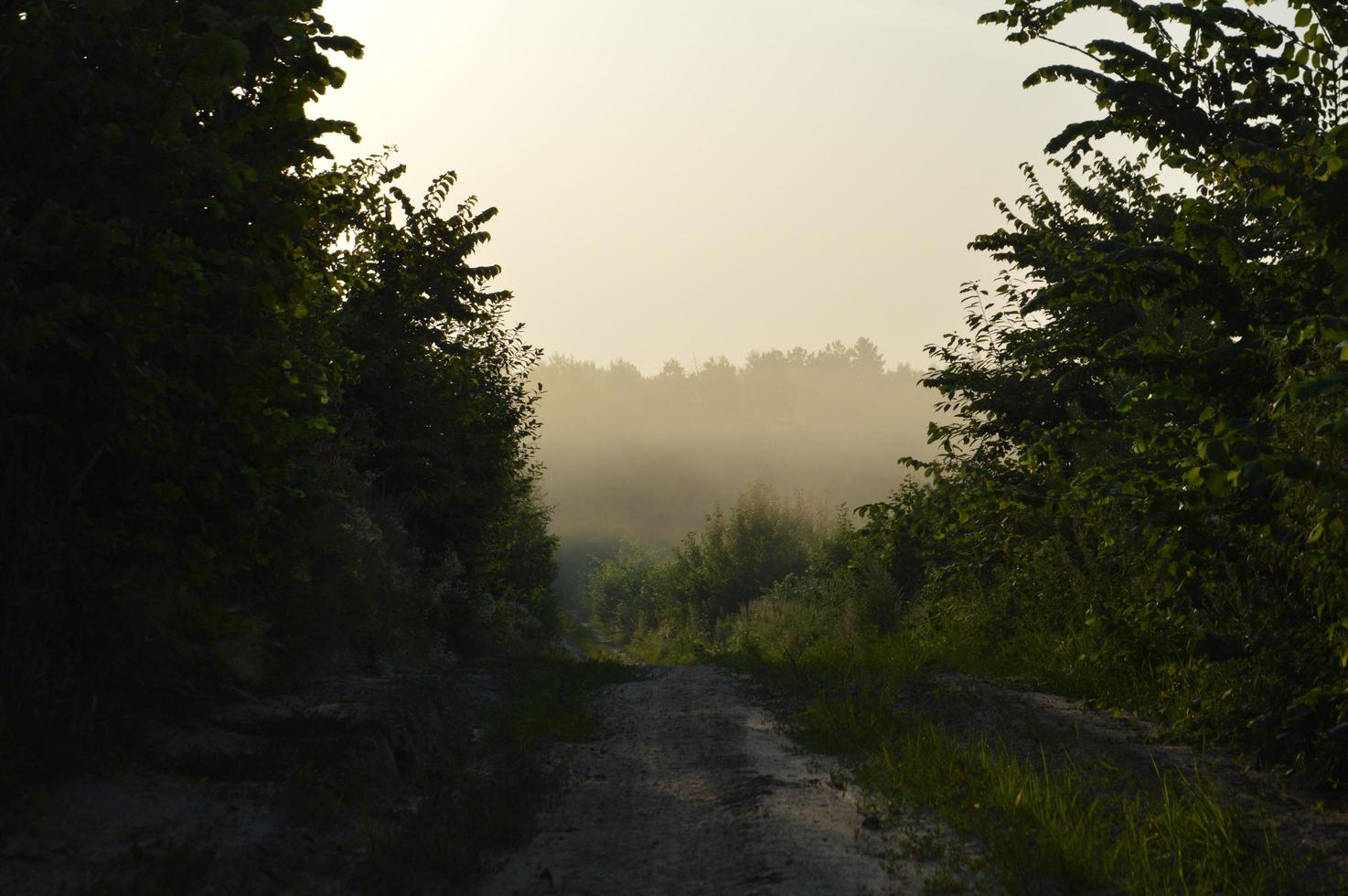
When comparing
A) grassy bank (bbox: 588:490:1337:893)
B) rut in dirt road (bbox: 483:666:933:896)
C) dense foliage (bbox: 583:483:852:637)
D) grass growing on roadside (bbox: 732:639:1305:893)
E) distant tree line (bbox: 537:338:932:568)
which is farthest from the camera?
distant tree line (bbox: 537:338:932:568)

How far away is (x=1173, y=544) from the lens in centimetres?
646

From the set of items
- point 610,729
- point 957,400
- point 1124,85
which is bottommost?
point 610,729

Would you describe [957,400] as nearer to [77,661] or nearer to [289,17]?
[289,17]

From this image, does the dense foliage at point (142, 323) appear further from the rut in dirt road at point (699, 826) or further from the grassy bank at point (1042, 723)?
the grassy bank at point (1042, 723)

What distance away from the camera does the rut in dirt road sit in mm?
5270

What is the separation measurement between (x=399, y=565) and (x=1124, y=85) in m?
12.8

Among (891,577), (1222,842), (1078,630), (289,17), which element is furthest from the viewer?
(891,577)

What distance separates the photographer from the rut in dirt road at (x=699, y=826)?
5270mm

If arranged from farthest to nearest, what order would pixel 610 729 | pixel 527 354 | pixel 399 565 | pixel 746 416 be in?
pixel 746 416
pixel 527 354
pixel 399 565
pixel 610 729

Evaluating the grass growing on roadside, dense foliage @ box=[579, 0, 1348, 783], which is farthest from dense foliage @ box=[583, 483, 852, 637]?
the grass growing on roadside

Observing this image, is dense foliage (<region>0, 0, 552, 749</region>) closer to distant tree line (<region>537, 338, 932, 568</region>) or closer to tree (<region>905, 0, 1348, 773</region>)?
tree (<region>905, 0, 1348, 773</region>)

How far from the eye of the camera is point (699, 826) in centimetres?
634

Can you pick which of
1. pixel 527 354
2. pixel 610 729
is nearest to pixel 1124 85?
pixel 610 729

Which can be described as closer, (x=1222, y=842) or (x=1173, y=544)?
(x=1222, y=842)
